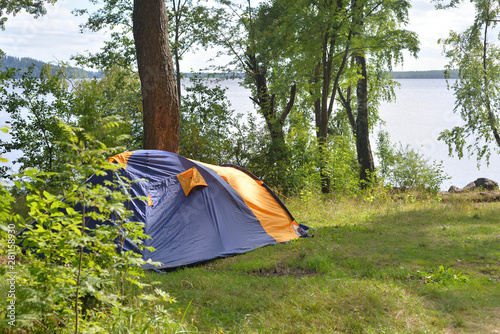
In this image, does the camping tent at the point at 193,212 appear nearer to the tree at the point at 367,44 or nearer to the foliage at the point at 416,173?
the tree at the point at 367,44

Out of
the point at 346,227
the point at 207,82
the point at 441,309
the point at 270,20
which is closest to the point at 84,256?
the point at 441,309

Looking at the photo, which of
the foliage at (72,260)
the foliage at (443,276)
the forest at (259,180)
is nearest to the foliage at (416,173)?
the forest at (259,180)

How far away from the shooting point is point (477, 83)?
19984 mm

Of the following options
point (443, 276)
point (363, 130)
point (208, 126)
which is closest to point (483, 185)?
point (363, 130)

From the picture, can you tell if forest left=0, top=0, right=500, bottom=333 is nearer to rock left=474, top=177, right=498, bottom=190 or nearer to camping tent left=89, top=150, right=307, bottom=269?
camping tent left=89, top=150, right=307, bottom=269

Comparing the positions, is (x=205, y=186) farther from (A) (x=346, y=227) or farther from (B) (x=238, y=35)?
(B) (x=238, y=35)

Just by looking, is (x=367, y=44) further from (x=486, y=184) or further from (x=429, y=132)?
(x=429, y=132)

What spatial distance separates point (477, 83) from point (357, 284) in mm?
19683

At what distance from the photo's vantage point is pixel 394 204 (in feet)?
31.8

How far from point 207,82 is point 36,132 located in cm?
772

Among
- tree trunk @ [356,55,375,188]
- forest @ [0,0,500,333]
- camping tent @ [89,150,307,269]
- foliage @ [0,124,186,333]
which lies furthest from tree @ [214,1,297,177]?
foliage @ [0,124,186,333]

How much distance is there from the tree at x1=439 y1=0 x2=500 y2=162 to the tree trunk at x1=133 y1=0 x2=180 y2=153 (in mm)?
17988

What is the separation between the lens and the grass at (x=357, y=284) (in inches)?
139

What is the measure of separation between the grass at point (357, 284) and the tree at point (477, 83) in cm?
1537
